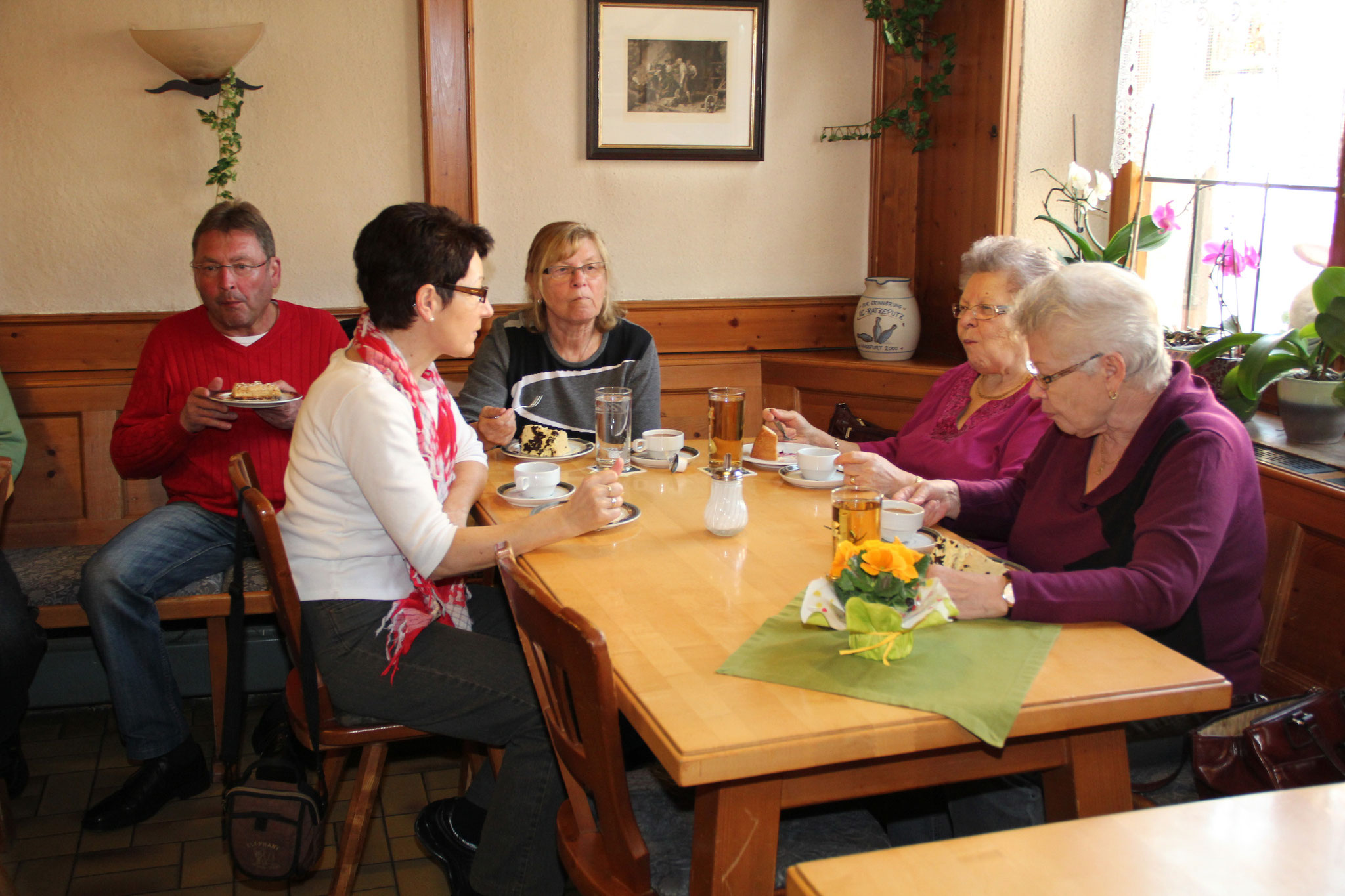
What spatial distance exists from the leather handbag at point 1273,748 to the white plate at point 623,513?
1.02 metres

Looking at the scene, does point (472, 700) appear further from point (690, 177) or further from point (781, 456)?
point (690, 177)

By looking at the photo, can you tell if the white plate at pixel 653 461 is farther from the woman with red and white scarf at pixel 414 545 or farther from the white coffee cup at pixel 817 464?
the woman with red and white scarf at pixel 414 545

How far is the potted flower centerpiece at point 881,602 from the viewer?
4.44 feet

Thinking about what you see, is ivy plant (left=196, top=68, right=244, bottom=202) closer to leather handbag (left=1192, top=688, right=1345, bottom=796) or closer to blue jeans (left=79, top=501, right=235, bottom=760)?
blue jeans (left=79, top=501, right=235, bottom=760)

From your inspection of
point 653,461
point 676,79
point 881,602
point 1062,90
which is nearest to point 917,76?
point 1062,90

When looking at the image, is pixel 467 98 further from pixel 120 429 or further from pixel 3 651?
pixel 3 651

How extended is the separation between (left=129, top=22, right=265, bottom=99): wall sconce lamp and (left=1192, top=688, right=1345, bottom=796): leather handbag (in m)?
3.18

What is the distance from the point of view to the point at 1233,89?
111 inches

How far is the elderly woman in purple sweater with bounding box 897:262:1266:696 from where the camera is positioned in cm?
150

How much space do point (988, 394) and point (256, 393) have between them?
1736 mm

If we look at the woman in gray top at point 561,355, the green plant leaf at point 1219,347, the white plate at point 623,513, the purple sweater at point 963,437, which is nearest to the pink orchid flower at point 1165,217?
the green plant leaf at point 1219,347

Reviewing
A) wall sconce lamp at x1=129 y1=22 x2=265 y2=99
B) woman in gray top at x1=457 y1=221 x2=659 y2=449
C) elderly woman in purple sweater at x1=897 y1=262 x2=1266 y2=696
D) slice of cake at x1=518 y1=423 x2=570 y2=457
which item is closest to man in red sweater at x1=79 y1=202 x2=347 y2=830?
woman in gray top at x1=457 y1=221 x2=659 y2=449

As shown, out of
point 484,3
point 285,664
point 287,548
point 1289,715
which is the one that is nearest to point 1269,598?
point 1289,715

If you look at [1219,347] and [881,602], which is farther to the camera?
[1219,347]
